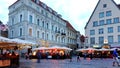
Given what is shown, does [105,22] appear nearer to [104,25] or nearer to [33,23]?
[104,25]

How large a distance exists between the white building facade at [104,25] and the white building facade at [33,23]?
10.4m

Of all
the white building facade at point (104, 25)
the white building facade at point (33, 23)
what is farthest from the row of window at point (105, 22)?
the white building facade at point (33, 23)

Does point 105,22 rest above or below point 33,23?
above

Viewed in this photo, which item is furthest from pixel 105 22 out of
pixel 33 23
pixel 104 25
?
pixel 33 23

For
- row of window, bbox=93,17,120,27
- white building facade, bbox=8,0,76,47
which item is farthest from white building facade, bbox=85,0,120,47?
white building facade, bbox=8,0,76,47

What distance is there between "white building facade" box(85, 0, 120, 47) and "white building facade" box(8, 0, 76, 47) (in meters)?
10.4

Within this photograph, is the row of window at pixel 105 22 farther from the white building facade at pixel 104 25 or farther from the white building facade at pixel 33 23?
the white building facade at pixel 33 23

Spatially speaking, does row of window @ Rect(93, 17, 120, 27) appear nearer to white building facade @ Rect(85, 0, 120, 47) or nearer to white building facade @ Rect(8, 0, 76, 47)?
white building facade @ Rect(85, 0, 120, 47)

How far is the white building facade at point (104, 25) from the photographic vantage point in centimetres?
6356

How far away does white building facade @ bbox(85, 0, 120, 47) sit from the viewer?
2502 inches

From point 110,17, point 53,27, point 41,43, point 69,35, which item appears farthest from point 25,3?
point 69,35

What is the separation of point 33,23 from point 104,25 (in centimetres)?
2224

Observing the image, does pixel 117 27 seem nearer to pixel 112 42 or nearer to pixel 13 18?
pixel 112 42

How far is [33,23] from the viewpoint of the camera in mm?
53906
